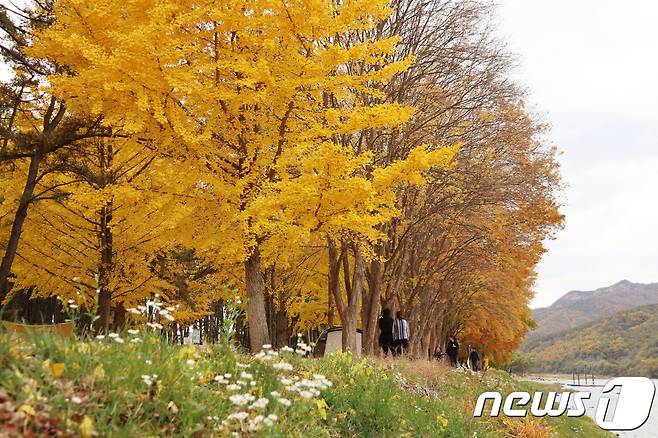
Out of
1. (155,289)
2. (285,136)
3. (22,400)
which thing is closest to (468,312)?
(155,289)

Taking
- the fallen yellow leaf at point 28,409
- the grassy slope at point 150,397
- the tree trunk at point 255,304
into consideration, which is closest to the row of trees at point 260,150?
the tree trunk at point 255,304

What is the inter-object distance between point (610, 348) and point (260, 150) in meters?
129

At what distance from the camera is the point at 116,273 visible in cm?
1680

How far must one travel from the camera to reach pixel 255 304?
39.5ft

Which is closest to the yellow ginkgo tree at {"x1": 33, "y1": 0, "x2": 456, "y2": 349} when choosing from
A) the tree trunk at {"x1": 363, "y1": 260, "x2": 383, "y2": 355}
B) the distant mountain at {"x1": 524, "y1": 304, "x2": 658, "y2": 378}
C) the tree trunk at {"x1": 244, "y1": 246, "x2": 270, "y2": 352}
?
the tree trunk at {"x1": 244, "y1": 246, "x2": 270, "y2": 352}

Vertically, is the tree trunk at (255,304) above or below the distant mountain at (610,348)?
above

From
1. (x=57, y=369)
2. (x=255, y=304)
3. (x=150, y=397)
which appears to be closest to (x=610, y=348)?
(x=255, y=304)

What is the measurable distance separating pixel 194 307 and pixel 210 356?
1703cm

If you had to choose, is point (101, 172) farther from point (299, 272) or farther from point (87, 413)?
point (87, 413)

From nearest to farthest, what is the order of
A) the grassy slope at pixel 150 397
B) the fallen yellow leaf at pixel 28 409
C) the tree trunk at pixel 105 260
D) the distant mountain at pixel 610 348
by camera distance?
the fallen yellow leaf at pixel 28 409, the grassy slope at pixel 150 397, the tree trunk at pixel 105 260, the distant mountain at pixel 610 348

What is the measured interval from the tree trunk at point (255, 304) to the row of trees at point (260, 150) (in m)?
0.04

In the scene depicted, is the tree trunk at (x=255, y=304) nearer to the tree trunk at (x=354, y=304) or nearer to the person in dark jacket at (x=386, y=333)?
the tree trunk at (x=354, y=304)

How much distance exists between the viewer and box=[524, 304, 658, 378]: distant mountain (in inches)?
4428

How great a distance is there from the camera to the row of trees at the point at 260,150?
1024cm
